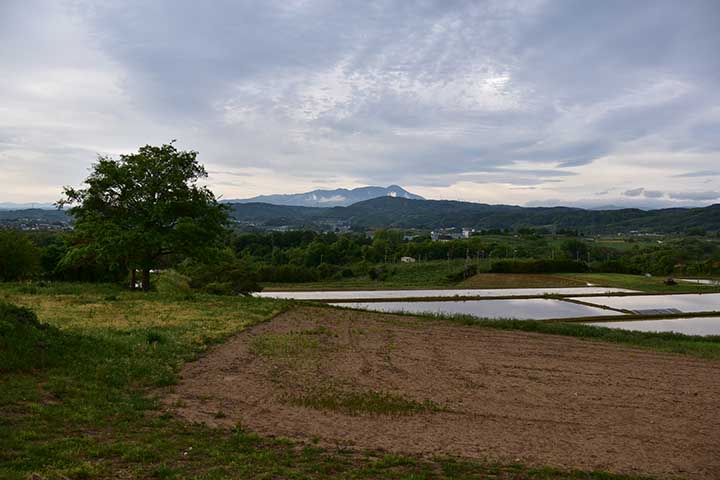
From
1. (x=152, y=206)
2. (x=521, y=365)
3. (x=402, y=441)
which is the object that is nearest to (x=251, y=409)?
(x=402, y=441)

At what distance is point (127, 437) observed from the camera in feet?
24.9

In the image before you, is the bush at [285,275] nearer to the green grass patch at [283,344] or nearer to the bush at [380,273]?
the bush at [380,273]

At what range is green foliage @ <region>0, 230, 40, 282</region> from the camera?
1177 inches

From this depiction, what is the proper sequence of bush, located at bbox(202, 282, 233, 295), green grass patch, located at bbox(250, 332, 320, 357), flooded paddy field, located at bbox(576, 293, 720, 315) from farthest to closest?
bush, located at bbox(202, 282, 233, 295), flooded paddy field, located at bbox(576, 293, 720, 315), green grass patch, located at bbox(250, 332, 320, 357)

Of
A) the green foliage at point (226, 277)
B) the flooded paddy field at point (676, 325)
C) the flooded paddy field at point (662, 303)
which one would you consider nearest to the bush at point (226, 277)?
the green foliage at point (226, 277)

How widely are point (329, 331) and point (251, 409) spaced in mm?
9017

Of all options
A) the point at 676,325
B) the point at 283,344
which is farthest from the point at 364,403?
the point at 676,325

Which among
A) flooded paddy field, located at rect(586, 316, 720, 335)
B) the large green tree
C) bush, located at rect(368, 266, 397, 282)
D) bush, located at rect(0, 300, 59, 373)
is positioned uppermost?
the large green tree

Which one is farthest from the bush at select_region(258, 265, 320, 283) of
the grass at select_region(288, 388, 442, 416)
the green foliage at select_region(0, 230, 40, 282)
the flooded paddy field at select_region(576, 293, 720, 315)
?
the grass at select_region(288, 388, 442, 416)

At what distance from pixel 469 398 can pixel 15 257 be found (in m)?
31.4

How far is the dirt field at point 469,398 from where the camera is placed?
8594mm

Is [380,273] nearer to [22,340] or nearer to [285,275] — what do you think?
[285,275]

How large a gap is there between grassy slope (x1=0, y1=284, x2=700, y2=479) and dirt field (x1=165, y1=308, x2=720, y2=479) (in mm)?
667

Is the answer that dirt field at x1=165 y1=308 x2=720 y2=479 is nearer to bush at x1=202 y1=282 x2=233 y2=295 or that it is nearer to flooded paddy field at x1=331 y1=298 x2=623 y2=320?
flooded paddy field at x1=331 y1=298 x2=623 y2=320
